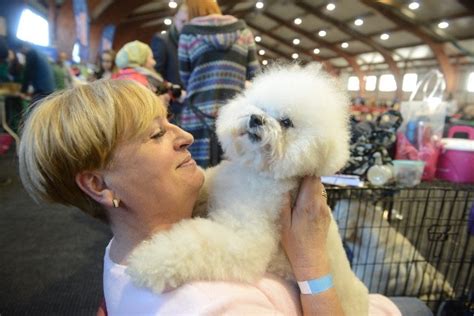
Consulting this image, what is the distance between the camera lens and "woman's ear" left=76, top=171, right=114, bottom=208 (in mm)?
633

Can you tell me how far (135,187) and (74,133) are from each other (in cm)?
15

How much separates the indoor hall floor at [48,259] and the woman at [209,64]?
32.6 inches

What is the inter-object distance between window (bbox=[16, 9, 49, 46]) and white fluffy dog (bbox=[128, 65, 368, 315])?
12.7 feet

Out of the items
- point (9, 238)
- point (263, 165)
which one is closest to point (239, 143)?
point (263, 165)

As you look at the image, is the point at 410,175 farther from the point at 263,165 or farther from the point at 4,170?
the point at 4,170

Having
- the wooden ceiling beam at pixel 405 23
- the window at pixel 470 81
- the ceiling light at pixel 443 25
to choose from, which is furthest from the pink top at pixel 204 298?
the window at pixel 470 81

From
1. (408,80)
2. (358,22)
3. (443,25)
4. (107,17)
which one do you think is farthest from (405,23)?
(107,17)

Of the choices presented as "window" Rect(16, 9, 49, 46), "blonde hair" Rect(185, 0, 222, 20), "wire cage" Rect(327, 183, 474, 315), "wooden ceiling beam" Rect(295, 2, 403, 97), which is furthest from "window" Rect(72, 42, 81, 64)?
"wire cage" Rect(327, 183, 474, 315)

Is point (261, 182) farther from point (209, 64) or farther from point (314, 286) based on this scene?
point (209, 64)

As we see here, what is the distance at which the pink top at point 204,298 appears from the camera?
55 centimetres

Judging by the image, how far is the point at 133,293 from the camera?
0.62 m

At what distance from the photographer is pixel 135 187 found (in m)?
0.64

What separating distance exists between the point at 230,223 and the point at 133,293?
23cm

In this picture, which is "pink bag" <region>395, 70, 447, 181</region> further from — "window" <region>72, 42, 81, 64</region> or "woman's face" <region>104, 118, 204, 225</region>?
"window" <region>72, 42, 81, 64</region>
